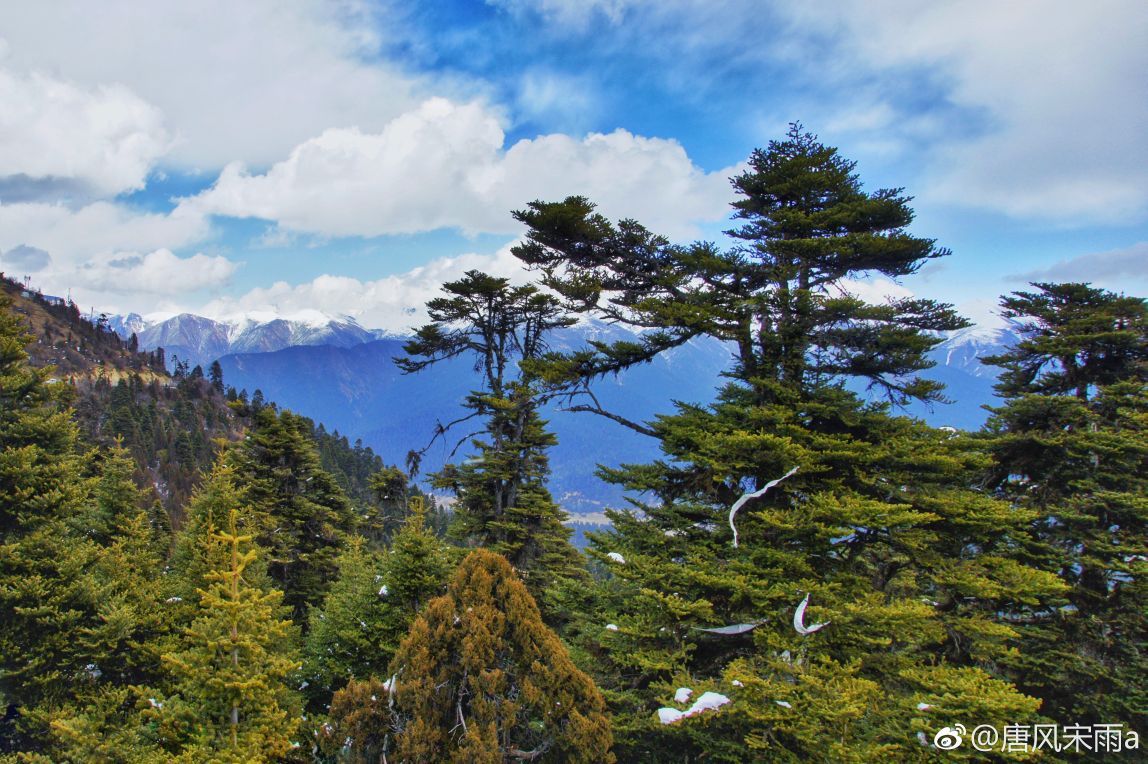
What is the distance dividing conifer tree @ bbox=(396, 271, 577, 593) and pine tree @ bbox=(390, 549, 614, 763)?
36.8ft

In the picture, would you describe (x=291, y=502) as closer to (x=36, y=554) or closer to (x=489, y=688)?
(x=36, y=554)

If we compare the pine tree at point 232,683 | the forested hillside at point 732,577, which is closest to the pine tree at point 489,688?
the forested hillside at point 732,577

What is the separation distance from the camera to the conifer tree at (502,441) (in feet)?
60.4

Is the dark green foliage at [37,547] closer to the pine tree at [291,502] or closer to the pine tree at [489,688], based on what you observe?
the pine tree at [291,502]

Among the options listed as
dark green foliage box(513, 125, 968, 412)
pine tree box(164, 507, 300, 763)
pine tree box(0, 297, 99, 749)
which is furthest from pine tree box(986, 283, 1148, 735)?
pine tree box(0, 297, 99, 749)

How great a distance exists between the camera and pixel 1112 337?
13.1 m

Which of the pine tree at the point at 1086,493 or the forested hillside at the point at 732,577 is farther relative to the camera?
the pine tree at the point at 1086,493

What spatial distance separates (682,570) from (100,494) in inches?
717

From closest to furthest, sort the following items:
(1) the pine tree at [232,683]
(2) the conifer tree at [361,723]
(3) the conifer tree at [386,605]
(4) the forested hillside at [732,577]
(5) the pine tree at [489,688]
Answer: (5) the pine tree at [489,688]
(2) the conifer tree at [361,723]
(4) the forested hillside at [732,577]
(1) the pine tree at [232,683]
(3) the conifer tree at [386,605]

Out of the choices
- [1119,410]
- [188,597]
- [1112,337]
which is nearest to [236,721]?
[188,597]

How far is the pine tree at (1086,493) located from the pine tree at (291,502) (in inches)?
904

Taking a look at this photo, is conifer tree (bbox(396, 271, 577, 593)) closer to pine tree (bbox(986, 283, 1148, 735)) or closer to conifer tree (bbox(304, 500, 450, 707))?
conifer tree (bbox(304, 500, 450, 707))

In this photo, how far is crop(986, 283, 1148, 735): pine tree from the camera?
11.1m

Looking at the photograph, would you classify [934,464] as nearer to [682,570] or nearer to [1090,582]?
[682,570]
